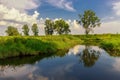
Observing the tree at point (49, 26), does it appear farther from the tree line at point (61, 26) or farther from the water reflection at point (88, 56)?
the water reflection at point (88, 56)

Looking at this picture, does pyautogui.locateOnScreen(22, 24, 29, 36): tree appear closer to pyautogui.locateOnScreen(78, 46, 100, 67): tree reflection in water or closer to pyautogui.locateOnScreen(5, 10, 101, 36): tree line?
pyautogui.locateOnScreen(5, 10, 101, 36): tree line

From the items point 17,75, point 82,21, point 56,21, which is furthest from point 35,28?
point 17,75

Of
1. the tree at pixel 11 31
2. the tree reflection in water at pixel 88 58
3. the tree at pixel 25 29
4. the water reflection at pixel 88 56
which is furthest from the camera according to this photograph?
the tree at pixel 25 29

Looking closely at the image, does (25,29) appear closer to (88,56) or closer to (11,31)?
(11,31)

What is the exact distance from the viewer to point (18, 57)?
28.1 metres

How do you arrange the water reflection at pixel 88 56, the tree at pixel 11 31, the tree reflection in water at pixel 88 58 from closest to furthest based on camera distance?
the tree reflection in water at pixel 88 58 < the water reflection at pixel 88 56 < the tree at pixel 11 31

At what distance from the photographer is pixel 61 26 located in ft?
373

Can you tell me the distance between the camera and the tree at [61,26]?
113500mm

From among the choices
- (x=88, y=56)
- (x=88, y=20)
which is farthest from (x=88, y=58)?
(x=88, y=20)

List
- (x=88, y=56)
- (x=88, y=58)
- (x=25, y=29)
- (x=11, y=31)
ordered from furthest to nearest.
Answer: (x=25, y=29)
(x=11, y=31)
(x=88, y=56)
(x=88, y=58)

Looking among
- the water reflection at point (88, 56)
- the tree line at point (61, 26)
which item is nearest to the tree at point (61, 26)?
the tree line at point (61, 26)

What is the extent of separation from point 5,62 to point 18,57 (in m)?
3.68

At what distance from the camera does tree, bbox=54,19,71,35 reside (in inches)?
4469

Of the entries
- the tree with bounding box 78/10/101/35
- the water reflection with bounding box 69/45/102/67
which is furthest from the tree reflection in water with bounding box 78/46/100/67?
the tree with bounding box 78/10/101/35
